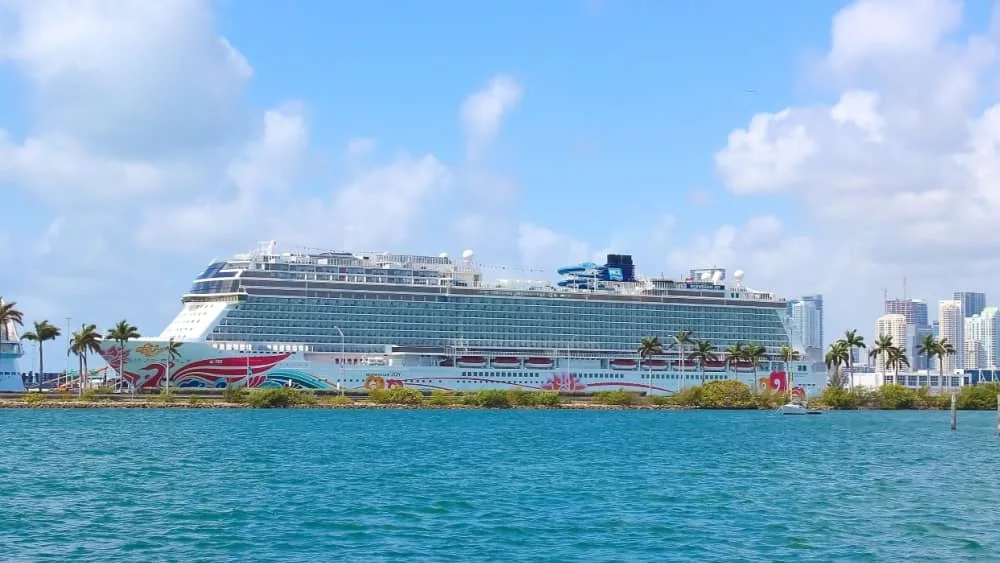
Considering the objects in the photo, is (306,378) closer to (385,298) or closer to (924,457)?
(385,298)

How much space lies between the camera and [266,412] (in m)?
106

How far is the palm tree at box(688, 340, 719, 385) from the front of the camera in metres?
150

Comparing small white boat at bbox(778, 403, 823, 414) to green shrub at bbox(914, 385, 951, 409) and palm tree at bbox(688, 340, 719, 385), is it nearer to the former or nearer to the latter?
green shrub at bbox(914, 385, 951, 409)

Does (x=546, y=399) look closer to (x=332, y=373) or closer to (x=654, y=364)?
Result: (x=332, y=373)

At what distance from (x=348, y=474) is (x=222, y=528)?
1540cm

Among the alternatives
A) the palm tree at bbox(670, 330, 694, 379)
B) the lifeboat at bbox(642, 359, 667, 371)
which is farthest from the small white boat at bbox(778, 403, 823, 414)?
the lifeboat at bbox(642, 359, 667, 371)

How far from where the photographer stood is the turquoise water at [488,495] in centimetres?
3450

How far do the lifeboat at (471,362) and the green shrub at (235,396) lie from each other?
2737cm

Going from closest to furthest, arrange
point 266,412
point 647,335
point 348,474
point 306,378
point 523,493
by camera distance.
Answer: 1. point 523,493
2. point 348,474
3. point 266,412
4. point 306,378
5. point 647,335

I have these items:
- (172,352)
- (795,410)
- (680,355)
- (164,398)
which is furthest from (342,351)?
(795,410)

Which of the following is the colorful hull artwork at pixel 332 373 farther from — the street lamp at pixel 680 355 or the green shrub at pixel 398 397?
the green shrub at pixel 398 397

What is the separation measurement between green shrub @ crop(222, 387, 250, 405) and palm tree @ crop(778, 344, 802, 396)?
65.2 meters

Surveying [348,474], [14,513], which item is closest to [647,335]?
[348,474]

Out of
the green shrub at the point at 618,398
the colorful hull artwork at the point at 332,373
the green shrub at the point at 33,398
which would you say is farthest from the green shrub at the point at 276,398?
the green shrub at the point at 618,398
